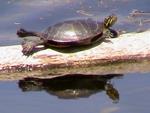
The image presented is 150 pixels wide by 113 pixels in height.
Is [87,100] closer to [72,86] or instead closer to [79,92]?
[79,92]

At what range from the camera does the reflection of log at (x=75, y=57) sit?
23.8 ft

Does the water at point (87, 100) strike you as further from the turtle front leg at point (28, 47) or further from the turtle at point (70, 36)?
the turtle at point (70, 36)

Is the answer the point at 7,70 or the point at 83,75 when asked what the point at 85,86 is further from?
the point at 7,70

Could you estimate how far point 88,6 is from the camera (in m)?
9.88

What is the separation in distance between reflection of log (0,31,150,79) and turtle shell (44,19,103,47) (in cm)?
12

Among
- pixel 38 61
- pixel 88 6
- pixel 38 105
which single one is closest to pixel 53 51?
pixel 38 61

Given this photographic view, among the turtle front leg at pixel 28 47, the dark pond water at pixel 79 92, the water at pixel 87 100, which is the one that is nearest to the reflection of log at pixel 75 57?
the turtle front leg at pixel 28 47

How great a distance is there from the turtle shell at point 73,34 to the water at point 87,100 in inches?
25.8

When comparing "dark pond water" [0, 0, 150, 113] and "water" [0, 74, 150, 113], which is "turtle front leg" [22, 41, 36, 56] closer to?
"dark pond water" [0, 0, 150, 113]

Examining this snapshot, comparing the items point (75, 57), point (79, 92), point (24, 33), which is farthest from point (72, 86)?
point (24, 33)

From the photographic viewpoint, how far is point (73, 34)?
7.46m

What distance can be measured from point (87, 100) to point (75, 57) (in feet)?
3.29

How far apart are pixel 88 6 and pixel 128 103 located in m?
3.86

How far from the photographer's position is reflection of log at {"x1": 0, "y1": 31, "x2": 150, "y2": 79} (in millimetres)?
7246
